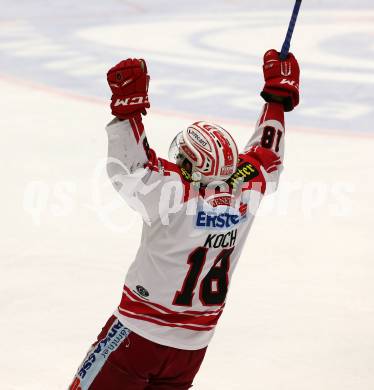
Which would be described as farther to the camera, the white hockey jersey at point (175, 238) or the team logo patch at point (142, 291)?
the team logo patch at point (142, 291)

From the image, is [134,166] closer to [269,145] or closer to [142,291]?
[142,291]

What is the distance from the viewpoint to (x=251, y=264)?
26.9 ft

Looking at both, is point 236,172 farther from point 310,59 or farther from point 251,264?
point 310,59

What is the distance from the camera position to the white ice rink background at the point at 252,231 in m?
6.64

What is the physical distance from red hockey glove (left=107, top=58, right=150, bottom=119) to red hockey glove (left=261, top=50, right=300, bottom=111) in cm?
102

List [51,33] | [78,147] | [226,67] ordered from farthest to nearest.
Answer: [51,33], [226,67], [78,147]

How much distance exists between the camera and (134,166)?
163 inches

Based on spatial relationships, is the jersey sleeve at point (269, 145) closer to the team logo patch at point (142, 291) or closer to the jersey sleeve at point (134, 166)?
the jersey sleeve at point (134, 166)

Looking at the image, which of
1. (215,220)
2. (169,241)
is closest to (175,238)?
(169,241)

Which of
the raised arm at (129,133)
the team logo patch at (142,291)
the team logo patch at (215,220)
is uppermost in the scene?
the raised arm at (129,133)

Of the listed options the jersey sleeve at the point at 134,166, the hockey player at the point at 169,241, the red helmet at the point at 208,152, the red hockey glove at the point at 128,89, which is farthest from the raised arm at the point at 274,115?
the red hockey glove at the point at 128,89

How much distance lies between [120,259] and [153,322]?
3.78 m

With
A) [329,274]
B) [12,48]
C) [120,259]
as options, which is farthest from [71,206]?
[12,48]

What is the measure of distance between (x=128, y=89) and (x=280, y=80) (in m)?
1.11
